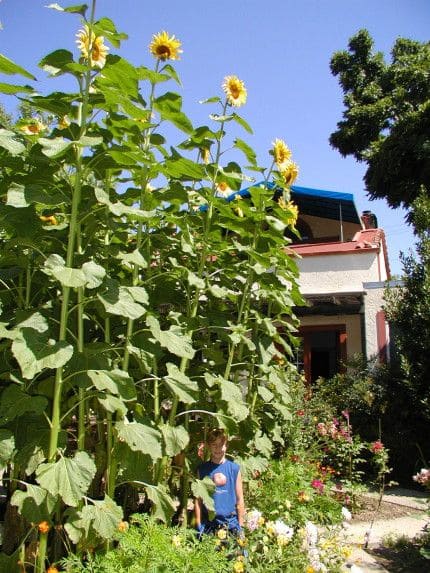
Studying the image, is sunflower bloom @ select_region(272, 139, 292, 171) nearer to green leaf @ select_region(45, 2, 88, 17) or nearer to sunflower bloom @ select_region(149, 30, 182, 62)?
sunflower bloom @ select_region(149, 30, 182, 62)

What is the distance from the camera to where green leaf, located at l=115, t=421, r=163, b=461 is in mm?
2350

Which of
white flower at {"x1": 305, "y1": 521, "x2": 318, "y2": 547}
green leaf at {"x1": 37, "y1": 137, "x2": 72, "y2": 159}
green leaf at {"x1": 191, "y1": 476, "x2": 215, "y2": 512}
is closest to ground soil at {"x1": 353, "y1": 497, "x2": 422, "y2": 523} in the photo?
white flower at {"x1": 305, "y1": 521, "x2": 318, "y2": 547}

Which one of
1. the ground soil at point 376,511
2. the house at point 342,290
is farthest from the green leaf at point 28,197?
the house at point 342,290

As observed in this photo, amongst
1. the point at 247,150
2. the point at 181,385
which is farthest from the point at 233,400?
the point at 247,150

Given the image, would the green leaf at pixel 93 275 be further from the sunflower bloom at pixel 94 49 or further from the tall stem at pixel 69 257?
the sunflower bloom at pixel 94 49

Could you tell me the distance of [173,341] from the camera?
2.63 metres

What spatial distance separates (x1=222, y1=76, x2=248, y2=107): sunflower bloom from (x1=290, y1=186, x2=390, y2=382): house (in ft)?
17.7

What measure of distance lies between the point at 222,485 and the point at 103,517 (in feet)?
4.12

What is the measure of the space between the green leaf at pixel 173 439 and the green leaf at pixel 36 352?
0.77 metres

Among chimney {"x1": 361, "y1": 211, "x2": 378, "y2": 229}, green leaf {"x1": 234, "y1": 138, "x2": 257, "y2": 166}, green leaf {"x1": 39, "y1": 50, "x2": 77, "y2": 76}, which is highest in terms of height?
chimney {"x1": 361, "y1": 211, "x2": 378, "y2": 229}

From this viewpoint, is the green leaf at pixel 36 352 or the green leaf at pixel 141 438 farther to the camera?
the green leaf at pixel 141 438

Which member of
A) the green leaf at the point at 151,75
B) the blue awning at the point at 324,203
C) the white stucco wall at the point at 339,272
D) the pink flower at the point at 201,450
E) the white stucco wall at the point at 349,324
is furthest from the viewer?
the blue awning at the point at 324,203

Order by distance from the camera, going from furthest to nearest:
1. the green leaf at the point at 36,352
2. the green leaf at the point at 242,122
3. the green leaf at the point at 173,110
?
1. the green leaf at the point at 242,122
2. the green leaf at the point at 173,110
3. the green leaf at the point at 36,352

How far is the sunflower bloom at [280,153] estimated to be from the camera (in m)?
3.44
